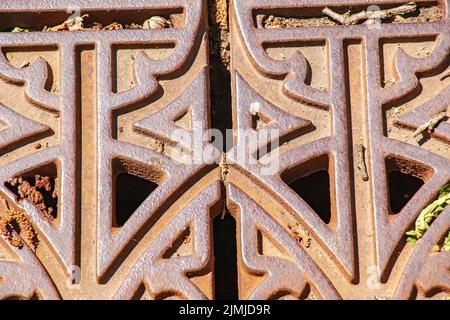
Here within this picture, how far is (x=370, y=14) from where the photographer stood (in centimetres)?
160

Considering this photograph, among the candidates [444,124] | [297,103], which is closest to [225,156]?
[297,103]

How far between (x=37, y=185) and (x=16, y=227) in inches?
3.6

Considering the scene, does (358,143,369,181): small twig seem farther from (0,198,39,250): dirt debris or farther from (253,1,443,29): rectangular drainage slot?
(0,198,39,250): dirt debris

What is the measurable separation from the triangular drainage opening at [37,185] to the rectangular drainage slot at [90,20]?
0.99 feet

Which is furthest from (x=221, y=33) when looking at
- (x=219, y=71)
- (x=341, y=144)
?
(x=341, y=144)

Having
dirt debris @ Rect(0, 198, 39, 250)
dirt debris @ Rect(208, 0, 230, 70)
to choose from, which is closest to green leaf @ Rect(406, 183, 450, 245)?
dirt debris @ Rect(208, 0, 230, 70)

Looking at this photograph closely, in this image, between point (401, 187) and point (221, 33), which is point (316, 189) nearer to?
point (401, 187)

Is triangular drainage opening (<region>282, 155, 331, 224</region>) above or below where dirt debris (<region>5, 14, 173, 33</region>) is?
below

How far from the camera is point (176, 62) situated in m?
1.55

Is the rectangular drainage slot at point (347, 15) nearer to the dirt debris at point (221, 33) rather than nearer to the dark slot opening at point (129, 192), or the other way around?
the dirt debris at point (221, 33)

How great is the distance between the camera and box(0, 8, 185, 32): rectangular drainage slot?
1.58 m

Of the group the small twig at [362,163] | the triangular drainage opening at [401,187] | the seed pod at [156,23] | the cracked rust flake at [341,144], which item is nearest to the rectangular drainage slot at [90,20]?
the seed pod at [156,23]

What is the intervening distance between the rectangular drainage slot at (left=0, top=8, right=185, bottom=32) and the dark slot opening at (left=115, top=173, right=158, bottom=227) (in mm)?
326

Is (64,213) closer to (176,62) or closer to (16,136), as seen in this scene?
(16,136)
